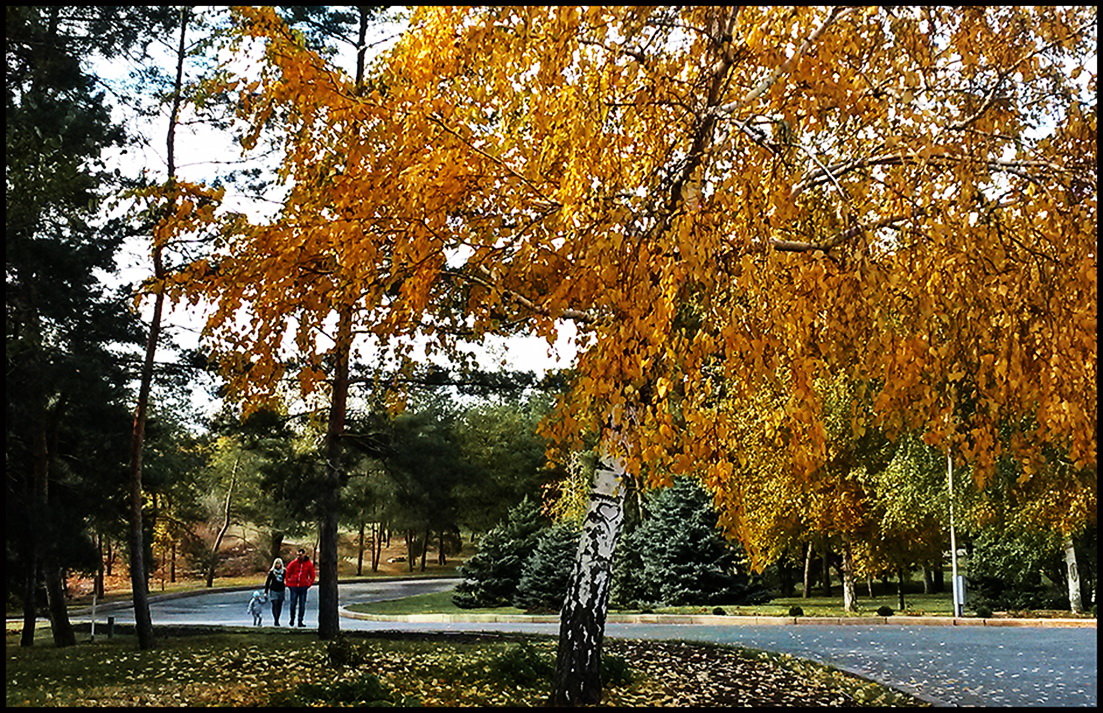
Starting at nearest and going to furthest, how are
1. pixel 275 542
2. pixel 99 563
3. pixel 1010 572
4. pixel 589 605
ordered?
pixel 589 605 → pixel 99 563 → pixel 1010 572 → pixel 275 542

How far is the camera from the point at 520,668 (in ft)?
27.6

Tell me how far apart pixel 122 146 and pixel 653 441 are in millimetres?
8561

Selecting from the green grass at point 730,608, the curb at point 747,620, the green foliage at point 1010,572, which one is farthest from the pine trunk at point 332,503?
the green foliage at point 1010,572

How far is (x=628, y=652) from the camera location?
35.9 feet

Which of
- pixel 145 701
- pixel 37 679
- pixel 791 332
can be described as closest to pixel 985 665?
pixel 791 332

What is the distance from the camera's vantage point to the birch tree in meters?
5.73

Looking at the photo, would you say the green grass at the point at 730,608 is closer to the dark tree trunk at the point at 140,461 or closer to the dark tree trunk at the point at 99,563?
the dark tree trunk at the point at 99,563

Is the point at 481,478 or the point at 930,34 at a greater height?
the point at 930,34

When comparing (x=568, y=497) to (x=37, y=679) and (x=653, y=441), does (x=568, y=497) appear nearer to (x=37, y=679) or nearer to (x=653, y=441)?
(x=37, y=679)

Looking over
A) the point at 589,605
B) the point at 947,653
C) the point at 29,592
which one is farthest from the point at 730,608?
the point at 29,592

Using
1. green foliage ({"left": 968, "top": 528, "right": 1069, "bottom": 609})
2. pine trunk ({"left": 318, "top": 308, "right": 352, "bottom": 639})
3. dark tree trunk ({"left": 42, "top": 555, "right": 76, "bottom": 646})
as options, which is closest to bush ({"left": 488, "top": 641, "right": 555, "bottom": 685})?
pine trunk ({"left": 318, "top": 308, "right": 352, "bottom": 639})

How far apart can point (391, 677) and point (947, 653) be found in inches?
290

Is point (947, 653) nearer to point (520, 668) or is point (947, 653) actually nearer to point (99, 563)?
point (520, 668)

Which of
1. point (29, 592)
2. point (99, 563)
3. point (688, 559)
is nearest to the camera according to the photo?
point (29, 592)
